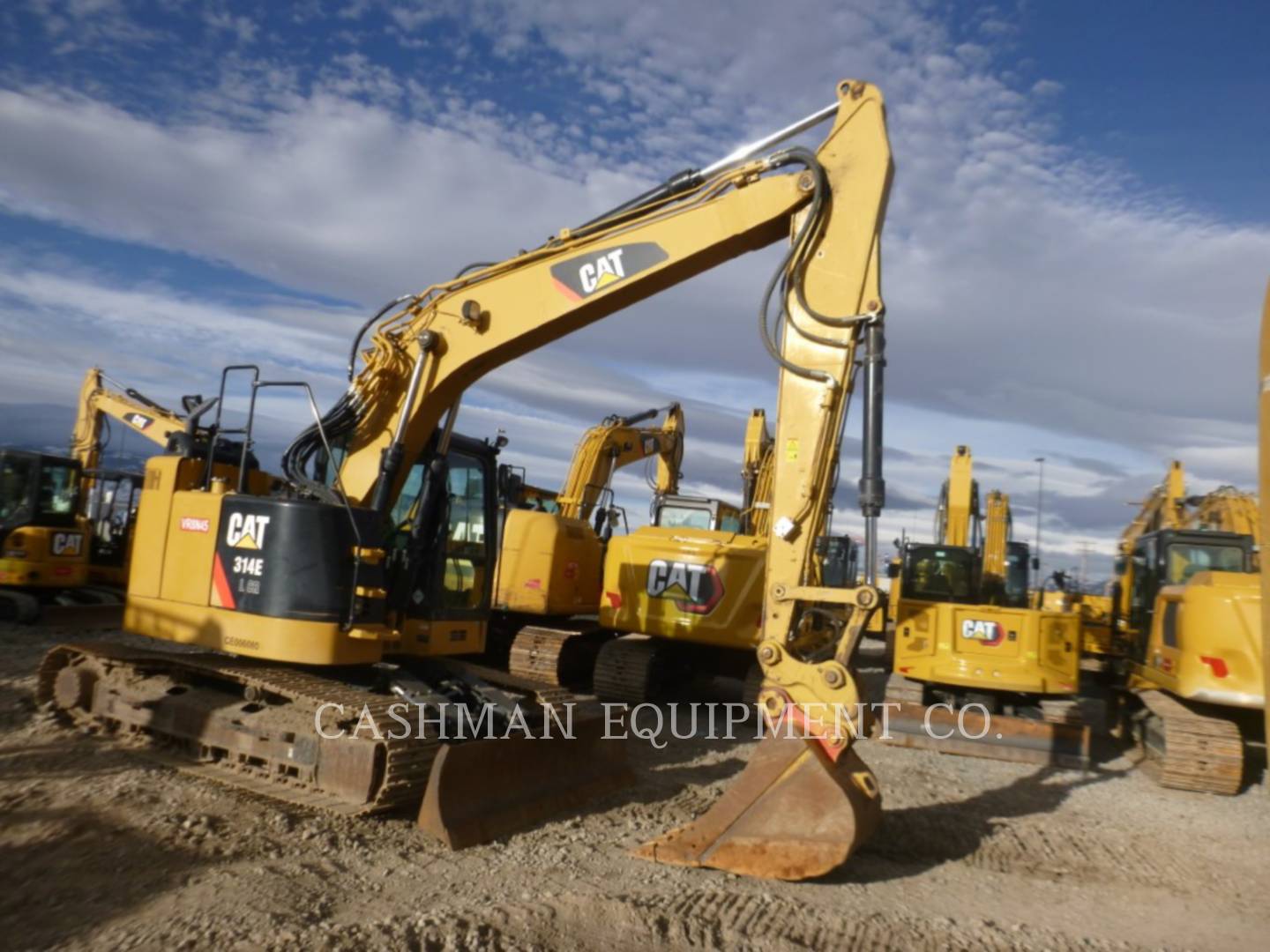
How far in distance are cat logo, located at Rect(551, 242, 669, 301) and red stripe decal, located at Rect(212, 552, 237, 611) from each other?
9.34 feet

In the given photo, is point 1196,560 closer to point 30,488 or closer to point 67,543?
point 67,543

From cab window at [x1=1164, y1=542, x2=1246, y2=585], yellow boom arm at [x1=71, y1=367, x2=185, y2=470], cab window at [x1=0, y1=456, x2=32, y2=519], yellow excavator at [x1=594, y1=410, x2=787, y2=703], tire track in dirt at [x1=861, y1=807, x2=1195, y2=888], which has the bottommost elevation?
tire track in dirt at [x1=861, y1=807, x2=1195, y2=888]

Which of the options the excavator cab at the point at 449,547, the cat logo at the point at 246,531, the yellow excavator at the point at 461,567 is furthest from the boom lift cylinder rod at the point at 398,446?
the cat logo at the point at 246,531

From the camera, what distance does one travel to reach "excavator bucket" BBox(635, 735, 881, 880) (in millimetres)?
5141

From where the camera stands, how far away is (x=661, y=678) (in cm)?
1057

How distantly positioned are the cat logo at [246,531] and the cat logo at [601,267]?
2.41 m

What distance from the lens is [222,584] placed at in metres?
6.47

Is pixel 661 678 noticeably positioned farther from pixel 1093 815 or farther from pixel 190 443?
pixel 190 443

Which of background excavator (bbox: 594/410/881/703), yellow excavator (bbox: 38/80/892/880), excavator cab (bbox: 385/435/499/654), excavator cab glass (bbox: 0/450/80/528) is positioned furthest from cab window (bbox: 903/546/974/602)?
excavator cab glass (bbox: 0/450/80/528)

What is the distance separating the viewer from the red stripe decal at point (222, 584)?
641 cm

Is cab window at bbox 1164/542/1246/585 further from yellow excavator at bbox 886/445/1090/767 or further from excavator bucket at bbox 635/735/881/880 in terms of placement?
excavator bucket at bbox 635/735/881/880

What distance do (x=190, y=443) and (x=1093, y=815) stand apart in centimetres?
712

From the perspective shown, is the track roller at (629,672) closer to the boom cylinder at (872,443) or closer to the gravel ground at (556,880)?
the gravel ground at (556,880)

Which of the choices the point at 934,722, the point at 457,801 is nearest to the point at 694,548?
the point at 934,722
